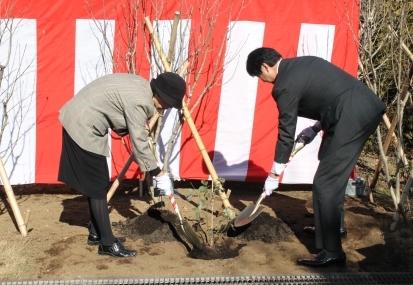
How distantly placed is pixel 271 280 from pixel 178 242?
1.00m

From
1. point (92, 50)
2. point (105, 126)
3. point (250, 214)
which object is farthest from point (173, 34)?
point (250, 214)

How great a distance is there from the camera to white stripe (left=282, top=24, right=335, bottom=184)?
6.13m

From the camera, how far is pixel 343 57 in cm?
622

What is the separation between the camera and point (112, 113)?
14.7 ft

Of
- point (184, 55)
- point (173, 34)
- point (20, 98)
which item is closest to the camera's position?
point (173, 34)

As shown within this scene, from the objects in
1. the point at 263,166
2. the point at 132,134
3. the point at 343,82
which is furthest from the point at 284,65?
the point at 263,166

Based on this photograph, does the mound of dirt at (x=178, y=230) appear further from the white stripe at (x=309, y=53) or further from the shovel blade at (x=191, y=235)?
the white stripe at (x=309, y=53)

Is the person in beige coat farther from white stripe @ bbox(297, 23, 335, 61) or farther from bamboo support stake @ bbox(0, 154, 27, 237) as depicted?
white stripe @ bbox(297, 23, 335, 61)

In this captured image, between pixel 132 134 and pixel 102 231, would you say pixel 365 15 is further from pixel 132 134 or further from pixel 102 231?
pixel 102 231

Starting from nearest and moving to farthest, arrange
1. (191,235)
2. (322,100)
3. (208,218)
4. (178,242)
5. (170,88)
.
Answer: (170,88) < (322,100) < (191,235) < (178,242) < (208,218)

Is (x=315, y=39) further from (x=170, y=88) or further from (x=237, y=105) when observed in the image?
(x=170, y=88)

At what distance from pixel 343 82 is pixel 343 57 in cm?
175


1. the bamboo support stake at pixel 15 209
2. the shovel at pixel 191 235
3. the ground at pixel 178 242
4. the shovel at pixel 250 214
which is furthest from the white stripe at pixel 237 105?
the bamboo support stake at pixel 15 209

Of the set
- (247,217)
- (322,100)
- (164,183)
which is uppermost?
(322,100)
